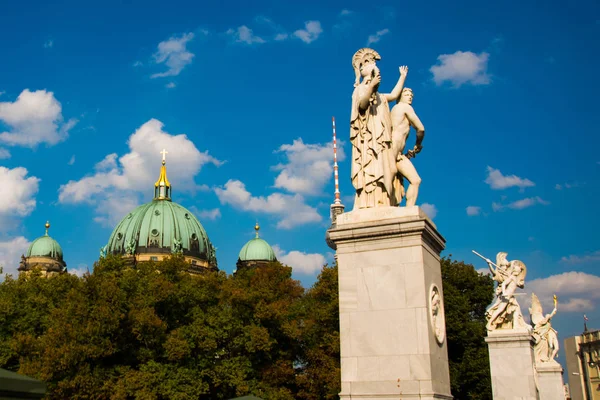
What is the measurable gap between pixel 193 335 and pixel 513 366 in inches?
892

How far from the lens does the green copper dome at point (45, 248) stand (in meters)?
108

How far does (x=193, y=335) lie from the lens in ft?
133

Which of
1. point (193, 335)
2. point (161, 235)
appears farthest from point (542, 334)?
point (161, 235)

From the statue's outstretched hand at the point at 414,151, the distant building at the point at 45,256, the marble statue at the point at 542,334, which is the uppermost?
the distant building at the point at 45,256

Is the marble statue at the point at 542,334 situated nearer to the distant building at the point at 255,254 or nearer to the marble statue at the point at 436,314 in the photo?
the marble statue at the point at 436,314

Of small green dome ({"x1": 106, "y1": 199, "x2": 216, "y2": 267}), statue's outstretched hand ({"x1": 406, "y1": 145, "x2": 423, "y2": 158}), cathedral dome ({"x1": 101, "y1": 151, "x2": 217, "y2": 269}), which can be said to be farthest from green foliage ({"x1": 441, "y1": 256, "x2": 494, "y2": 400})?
small green dome ({"x1": 106, "y1": 199, "x2": 216, "y2": 267})

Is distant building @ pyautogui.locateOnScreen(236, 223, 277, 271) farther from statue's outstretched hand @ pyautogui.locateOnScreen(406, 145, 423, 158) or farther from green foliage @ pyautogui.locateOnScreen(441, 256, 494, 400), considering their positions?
statue's outstretched hand @ pyautogui.locateOnScreen(406, 145, 423, 158)

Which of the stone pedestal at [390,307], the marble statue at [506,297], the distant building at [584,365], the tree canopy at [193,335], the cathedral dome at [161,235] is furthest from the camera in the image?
the cathedral dome at [161,235]

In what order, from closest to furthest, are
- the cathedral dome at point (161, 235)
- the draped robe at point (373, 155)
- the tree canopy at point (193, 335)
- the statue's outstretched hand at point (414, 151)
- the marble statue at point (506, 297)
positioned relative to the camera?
1. the draped robe at point (373, 155)
2. the statue's outstretched hand at point (414, 151)
3. the marble statue at point (506, 297)
4. the tree canopy at point (193, 335)
5. the cathedral dome at point (161, 235)

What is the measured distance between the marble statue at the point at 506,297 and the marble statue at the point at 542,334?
6.82 meters

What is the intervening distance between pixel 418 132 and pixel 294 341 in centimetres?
3351

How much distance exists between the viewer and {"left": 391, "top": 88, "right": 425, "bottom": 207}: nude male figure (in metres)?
12.7

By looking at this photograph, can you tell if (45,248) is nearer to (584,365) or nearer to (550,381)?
(584,365)

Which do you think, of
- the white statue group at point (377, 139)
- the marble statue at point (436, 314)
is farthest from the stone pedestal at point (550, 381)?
the white statue group at point (377, 139)
